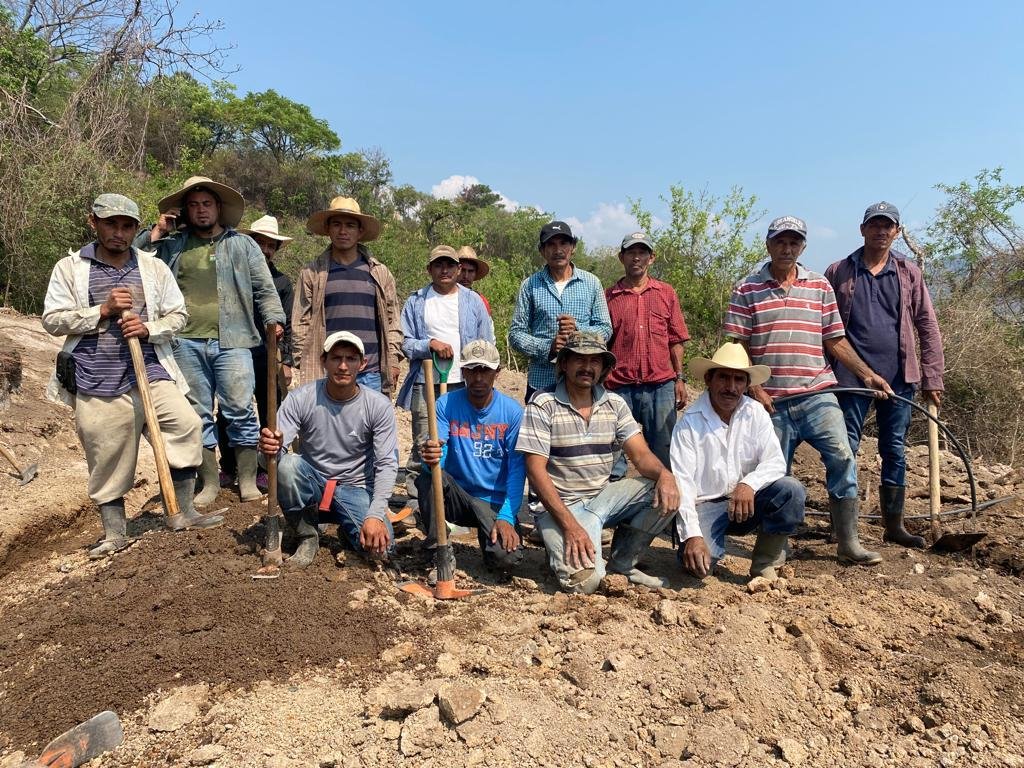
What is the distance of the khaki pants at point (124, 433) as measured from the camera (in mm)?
3893

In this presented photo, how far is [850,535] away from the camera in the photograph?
4.05 meters

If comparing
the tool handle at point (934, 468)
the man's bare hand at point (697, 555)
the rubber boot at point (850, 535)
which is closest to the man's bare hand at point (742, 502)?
the man's bare hand at point (697, 555)

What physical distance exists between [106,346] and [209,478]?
1206 mm

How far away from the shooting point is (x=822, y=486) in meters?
6.31

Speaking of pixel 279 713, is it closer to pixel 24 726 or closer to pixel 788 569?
pixel 24 726

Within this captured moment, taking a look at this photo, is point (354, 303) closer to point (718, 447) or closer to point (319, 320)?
point (319, 320)

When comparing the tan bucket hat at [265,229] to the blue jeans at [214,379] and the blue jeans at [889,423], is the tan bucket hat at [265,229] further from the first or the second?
the blue jeans at [889,423]

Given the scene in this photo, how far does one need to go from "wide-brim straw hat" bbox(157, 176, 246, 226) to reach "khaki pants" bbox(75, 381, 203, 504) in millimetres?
1220

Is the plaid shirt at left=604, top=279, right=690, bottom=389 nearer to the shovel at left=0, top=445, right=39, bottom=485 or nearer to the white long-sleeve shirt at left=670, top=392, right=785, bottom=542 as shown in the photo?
the white long-sleeve shirt at left=670, top=392, right=785, bottom=542

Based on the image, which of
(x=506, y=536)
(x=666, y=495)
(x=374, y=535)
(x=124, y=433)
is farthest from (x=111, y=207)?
(x=666, y=495)

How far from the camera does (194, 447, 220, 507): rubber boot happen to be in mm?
4648

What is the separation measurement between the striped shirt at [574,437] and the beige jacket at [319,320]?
1329 mm

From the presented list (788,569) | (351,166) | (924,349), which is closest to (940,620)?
(788,569)

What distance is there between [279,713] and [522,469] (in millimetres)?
1815
